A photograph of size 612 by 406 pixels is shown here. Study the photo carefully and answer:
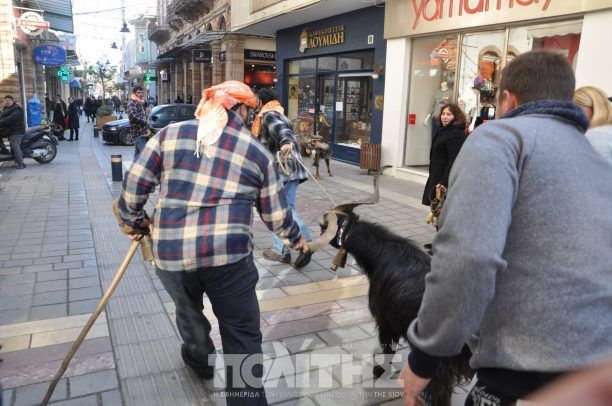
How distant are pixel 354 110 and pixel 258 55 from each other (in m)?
9.27

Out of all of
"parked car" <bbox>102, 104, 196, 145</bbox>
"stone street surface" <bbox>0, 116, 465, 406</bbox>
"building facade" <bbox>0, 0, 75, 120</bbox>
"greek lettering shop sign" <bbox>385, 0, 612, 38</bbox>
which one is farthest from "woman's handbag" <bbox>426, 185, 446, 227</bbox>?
"building facade" <bbox>0, 0, 75, 120</bbox>

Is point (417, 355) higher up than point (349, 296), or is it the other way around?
point (417, 355)

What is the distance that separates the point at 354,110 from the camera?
1321 cm

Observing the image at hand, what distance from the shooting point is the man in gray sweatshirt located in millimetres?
1226

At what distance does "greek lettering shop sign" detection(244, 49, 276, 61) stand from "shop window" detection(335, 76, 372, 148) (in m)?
8.42

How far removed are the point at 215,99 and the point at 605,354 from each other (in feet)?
6.46

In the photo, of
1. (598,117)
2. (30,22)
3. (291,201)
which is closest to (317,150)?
(291,201)

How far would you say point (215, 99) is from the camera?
2.45m

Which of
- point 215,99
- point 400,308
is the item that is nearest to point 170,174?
Result: point 215,99

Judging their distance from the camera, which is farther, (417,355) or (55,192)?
(55,192)

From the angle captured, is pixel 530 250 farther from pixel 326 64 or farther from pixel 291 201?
pixel 326 64

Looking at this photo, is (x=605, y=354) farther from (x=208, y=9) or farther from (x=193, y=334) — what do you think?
(x=208, y=9)

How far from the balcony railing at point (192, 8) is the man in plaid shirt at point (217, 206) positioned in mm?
25609

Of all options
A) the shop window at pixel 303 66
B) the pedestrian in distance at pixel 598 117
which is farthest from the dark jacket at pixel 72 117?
the pedestrian in distance at pixel 598 117
